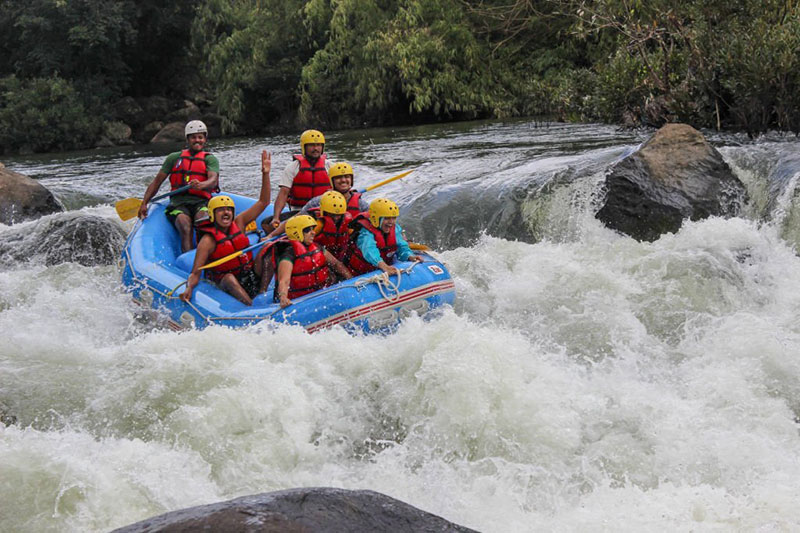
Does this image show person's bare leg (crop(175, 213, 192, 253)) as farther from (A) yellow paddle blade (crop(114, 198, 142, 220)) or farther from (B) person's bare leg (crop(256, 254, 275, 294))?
(B) person's bare leg (crop(256, 254, 275, 294))

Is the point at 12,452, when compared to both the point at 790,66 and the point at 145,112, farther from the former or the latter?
the point at 145,112

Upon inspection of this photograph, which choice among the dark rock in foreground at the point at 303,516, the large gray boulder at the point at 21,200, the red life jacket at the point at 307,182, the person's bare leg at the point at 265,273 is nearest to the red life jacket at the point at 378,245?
the person's bare leg at the point at 265,273

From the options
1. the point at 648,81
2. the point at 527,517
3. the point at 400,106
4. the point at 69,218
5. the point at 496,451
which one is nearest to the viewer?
the point at 527,517

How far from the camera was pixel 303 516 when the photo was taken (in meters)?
2.68

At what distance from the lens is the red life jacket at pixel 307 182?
740cm

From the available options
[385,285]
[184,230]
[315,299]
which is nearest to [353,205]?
[385,285]

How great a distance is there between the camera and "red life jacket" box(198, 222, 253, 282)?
20.7 feet

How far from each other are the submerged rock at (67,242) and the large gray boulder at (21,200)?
3.99 ft

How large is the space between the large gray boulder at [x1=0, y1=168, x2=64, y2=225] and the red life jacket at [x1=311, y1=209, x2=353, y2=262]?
17.8 ft

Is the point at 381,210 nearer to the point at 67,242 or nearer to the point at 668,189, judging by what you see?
the point at 668,189

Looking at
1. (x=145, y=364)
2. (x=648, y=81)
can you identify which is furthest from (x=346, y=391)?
(x=648, y=81)

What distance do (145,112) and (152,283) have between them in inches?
801

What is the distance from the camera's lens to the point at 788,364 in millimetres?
5320

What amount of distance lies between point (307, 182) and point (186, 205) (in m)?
1.14
